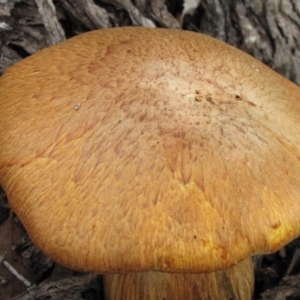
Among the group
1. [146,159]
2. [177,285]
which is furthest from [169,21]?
[177,285]

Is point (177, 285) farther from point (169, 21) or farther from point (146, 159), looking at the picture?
point (169, 21)

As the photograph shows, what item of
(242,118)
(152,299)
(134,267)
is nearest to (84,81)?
(242,118)

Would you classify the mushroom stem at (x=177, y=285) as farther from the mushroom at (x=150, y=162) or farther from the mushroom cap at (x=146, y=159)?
the mushroom cap at (x=146, y=159)

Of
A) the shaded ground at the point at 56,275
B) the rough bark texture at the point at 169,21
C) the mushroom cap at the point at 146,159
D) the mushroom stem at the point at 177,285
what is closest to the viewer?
the mushroom cap at the point at 146,159

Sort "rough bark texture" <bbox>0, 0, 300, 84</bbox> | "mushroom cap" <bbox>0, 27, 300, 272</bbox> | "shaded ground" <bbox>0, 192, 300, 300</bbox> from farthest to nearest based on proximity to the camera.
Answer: "rough bark texture" <bbox>0, 0, 300, 84</bbox> < "shaded ground" <bbox>0, 192, 300, 300</bbox> < "mushroom cap" <bbox>0, 27, 300, 272</bbox>

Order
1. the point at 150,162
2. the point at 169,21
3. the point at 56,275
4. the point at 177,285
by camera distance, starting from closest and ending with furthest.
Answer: the point at 150,162, the point at 177,285, the point at 56,275, the point at 169,21

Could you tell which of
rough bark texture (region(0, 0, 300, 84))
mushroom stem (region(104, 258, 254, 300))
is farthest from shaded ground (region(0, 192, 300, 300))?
rough bark texture (region(0, 0, 300, 84))

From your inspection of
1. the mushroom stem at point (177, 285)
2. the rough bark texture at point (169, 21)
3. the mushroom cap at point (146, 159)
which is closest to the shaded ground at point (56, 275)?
the mushroom stem at point (177, 285)

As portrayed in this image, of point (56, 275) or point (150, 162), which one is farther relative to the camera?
point (56, 275)

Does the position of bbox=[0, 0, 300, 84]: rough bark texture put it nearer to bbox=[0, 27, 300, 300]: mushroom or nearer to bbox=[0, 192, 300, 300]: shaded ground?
bbox=[0, 27, 300, 300]: mushroom
